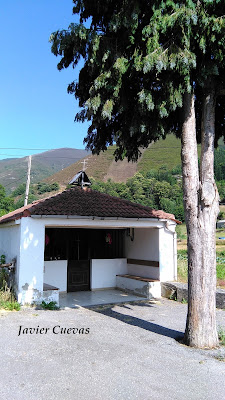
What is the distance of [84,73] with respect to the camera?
7.05 meters

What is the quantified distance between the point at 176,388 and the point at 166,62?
4994 mm

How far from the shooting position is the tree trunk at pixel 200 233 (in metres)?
5.53

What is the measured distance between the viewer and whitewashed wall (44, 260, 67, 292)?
1145 cm

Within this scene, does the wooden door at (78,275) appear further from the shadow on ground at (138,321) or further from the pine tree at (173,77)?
the pine tree at (173,77)

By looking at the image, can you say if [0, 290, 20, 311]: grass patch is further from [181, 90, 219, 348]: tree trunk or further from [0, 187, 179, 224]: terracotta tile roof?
[181, 90, 219, 348]: tree trunk

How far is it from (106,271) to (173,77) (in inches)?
334

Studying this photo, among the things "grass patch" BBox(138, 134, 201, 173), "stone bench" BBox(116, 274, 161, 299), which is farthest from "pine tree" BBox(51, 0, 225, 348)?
"grass patch" BBox(138, 134, 201, 173)

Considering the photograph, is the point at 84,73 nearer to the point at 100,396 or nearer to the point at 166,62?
the point at 166,62

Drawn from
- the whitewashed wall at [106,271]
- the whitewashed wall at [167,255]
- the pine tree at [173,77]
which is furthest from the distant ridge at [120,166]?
the pine tree at [173,77]

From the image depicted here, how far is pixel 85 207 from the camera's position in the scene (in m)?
10.0

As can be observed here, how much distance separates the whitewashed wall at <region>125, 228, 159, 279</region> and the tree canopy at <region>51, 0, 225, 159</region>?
544 centimetres

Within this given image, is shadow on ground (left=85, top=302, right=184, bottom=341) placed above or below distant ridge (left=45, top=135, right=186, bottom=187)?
below

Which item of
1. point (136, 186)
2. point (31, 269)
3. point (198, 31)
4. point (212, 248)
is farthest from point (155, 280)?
point (136, 186)

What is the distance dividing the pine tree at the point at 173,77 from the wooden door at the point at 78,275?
22.4 feet
